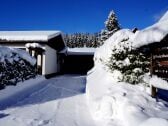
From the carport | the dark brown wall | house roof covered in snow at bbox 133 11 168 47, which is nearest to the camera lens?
house roof covered in snow at bbox 133 11 168 47

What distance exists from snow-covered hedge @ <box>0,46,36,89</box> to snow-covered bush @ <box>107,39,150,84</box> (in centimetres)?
485

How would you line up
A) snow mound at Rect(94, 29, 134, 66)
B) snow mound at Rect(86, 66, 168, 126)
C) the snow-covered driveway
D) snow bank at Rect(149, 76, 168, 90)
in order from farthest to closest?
snow mound at Rect(94, 29, 134, 66) < snow bank at Rect(149, 76, 168, 90) < the snow-covered driveway < snow mound at Rect(86, 66, 168, 126)

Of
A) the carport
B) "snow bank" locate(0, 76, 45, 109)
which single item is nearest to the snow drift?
"snow bank" locate(0, 76, 45, 109)

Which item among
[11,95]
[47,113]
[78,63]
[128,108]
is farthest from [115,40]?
[78,63]

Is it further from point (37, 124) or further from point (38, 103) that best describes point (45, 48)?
point (37, 124)

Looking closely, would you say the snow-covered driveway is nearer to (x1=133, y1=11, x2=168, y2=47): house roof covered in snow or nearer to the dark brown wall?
(x1=133, y1=11, x2=168, y2=47): house roof covered in snow

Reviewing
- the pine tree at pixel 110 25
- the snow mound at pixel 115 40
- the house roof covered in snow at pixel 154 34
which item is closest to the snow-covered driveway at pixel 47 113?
the house roof covered in snow at pixel 154 34

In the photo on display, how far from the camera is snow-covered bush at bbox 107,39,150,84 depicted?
10.9 m

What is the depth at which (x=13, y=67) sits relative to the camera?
1516 centimetres

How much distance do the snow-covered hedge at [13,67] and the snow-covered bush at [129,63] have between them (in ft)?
15.9

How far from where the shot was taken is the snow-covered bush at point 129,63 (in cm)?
1090

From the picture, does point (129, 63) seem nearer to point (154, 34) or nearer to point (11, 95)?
point (154, 34)

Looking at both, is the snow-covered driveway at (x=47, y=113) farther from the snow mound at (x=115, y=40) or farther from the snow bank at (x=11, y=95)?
the snow mound at (x=115, y=40)

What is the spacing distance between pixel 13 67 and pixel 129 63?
6.52m
